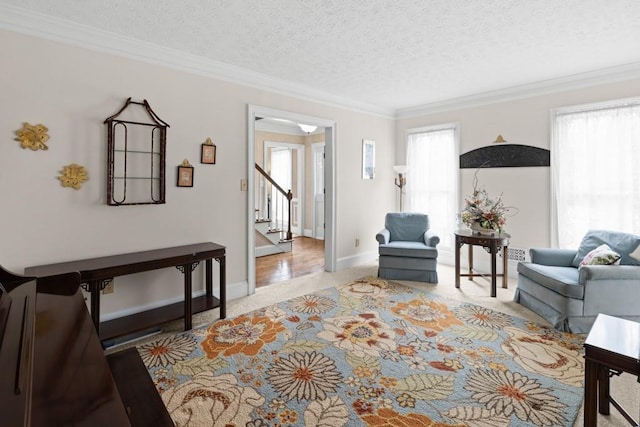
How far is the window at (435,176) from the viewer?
16.9 ft

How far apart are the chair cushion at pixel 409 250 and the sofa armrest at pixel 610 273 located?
1671 millimetres

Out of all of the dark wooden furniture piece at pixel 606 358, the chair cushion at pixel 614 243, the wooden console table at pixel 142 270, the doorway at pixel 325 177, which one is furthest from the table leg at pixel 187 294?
the chair cushion at pixel 614 243

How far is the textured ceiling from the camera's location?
2424 mm

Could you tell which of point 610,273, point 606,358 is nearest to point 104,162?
point 606,358

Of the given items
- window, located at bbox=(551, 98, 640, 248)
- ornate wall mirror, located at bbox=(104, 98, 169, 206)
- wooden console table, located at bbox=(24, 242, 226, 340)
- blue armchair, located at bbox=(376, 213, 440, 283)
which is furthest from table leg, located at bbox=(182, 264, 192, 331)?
window, located at bbox=(551, 98, 640, 248)

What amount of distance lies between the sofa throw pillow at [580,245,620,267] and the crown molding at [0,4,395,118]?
3567mm

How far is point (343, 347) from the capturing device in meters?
2.67

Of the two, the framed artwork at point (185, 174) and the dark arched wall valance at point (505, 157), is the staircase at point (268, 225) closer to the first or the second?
the framed artwork at point (185, 174)

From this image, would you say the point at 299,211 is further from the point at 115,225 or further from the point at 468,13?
the point at 468,13

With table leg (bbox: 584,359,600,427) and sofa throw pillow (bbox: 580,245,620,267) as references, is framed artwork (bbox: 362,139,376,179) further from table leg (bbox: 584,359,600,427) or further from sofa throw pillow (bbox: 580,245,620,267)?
table leg (bbox: 584,359,600,427)

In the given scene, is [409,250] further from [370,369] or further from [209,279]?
[209,279]

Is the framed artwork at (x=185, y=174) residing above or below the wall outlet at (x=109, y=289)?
above

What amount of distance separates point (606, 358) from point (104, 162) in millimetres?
3665

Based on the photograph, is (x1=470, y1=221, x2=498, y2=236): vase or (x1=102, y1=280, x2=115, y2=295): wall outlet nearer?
(x1=102, y1=280, x2=115, y2=295): wall outlet
